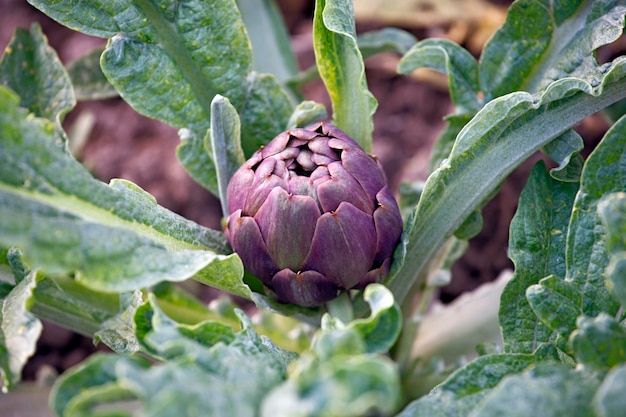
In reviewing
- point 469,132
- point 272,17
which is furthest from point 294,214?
point 272,17

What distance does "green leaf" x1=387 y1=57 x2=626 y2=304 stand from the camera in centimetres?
81

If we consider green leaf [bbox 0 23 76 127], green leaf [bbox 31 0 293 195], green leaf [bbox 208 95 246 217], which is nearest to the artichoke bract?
green leaf [bbox 208 95 246 217]

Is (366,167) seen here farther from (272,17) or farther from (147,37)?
(272,17)

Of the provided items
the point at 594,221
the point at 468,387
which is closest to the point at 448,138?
the point at 594,221

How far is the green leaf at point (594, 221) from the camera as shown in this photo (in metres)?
0.80

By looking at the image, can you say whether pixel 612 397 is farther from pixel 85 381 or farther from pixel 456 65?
pixel 456 65

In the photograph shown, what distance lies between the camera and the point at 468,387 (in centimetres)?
72

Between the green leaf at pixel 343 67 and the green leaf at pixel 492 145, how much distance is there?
135 millimetres

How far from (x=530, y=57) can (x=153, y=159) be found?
1041 millimetres

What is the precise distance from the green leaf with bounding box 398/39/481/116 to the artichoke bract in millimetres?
232

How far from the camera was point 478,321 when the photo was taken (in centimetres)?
122

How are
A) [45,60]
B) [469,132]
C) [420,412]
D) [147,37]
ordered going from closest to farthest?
[420,412]
[469,132]
[147,37]
[45,60]

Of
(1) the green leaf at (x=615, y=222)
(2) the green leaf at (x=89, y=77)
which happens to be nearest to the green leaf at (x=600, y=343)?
(1) the green leaf at (x=615, y=222)

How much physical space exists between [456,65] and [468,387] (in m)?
0.49
